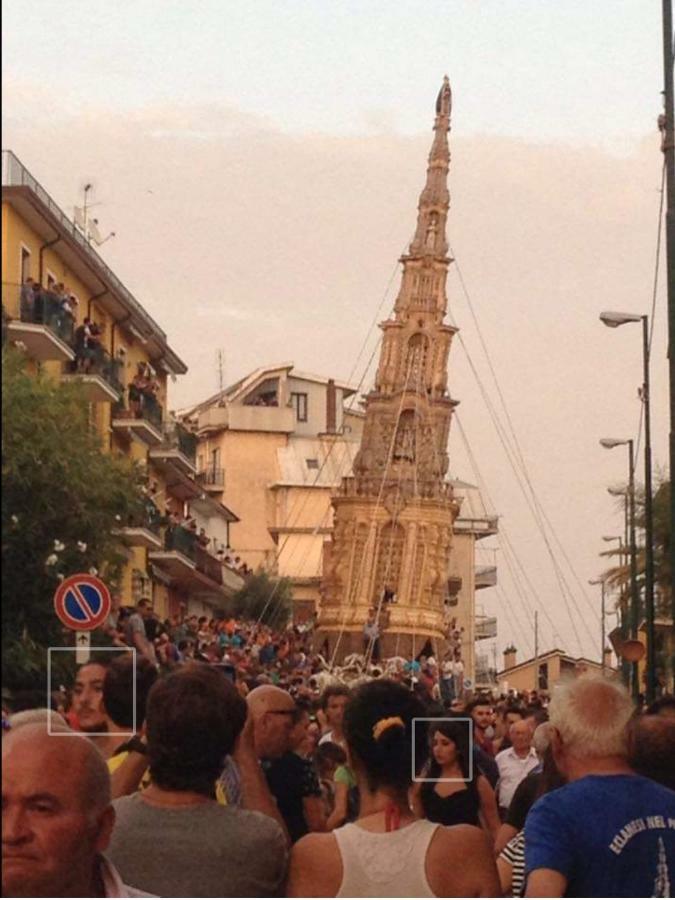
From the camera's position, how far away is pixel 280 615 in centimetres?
8819

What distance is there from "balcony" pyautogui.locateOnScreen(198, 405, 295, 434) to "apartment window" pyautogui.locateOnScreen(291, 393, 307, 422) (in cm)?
139

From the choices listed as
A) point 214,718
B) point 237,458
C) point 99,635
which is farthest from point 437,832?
point 237,458

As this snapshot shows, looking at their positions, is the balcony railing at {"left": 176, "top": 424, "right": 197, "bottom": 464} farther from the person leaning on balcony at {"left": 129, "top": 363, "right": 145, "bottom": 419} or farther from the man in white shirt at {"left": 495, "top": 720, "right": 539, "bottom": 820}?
the man in white shirt at {"left": 495, "top": 720, "right": 539, "bottom": 820}

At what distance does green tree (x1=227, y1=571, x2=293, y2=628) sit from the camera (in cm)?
8425

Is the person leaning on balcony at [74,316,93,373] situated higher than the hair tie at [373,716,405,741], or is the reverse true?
Result: the person leaning on balcony at [74,316,93,373]

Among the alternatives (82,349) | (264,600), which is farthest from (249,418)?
(82,349)

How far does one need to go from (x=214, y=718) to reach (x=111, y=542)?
13.6 m

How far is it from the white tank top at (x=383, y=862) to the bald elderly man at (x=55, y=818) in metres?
1.69

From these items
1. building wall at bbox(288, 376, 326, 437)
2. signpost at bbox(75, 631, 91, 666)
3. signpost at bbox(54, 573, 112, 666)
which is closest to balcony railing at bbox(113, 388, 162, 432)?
signpost at bbox(75, 631, 91, 666)

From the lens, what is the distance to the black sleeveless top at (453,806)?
10422 mm

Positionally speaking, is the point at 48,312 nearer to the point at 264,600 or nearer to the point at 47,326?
the point at 47,326

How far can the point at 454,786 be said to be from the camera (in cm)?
1062

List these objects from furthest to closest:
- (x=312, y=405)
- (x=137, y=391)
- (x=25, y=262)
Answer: (x=312, y=405) < (x=137, y=391) < (x=25, y=262)

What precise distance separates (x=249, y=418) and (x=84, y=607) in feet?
303
